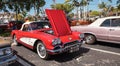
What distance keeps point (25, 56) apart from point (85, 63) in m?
2.48

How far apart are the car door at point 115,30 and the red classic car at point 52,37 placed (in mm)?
1545

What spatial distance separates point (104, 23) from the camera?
7.62m

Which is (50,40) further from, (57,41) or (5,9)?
(5,9)

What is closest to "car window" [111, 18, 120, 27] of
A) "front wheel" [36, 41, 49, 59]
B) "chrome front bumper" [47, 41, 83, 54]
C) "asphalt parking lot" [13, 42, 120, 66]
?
"asphalt parking lot" [13, 42, 120, 66]

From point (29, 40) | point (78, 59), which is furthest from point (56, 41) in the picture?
point (29, 40)

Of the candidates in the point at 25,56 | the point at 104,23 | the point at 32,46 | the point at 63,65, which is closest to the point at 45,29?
the point at 32,46

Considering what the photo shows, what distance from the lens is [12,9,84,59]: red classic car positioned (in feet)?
18.2

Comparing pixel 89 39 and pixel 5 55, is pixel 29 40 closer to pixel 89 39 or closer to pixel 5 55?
pixel 5 55

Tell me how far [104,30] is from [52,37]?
2996mm

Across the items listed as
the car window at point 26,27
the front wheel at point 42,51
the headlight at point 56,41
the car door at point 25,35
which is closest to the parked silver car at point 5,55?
the headlight at point 56,41

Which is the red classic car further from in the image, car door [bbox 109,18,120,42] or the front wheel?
car door [bbox 109,18,120,42]

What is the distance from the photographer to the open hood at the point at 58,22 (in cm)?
618

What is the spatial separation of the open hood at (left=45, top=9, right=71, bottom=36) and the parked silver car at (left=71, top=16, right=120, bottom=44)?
1.86 m

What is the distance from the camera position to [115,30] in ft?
23.1
